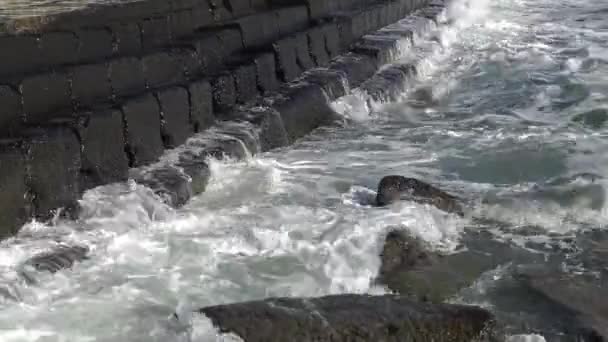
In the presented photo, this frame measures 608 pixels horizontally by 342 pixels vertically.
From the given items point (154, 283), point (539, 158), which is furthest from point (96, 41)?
point (539, 158)

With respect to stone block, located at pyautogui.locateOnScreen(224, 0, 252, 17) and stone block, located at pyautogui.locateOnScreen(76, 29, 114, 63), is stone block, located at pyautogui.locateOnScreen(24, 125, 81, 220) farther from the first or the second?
stone block, located at pyautogui.locateOnScreen(224, 0, 252, 17)

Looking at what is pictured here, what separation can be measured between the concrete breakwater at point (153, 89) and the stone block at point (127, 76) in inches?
0.5

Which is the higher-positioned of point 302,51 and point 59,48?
point 59,48

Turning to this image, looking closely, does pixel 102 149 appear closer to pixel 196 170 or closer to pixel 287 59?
pixel 196 170

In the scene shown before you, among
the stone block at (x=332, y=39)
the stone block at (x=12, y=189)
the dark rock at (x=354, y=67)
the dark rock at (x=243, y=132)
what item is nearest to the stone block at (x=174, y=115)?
the dark rock at (x=243, y=132)

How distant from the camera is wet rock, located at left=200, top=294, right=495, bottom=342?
4188 mm

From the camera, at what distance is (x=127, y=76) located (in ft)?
24.9

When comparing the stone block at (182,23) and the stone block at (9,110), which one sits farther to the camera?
the stone block at (182,23)

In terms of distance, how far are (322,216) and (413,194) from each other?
79cm

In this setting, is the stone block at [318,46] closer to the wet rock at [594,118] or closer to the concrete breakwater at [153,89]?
the concrete breakwater at [153,89]

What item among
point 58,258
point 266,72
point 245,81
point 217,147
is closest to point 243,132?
point 217,147

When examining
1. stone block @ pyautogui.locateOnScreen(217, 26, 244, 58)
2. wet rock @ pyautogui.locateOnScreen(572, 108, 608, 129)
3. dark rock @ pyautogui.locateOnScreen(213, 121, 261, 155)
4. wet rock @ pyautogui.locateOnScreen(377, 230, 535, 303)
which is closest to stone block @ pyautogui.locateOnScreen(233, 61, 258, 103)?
stone block @ pyautogui.locateOnScreen(217, 26, 244, 58)

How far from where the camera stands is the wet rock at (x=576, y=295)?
4.68 meters

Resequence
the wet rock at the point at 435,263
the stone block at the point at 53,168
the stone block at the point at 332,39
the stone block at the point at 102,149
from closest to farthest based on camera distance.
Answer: the wet rock at the point at 435,263 < the stone block at the point at 53,168 < the stone block at the point at 102,149 < the stone block at the point at 332,39
